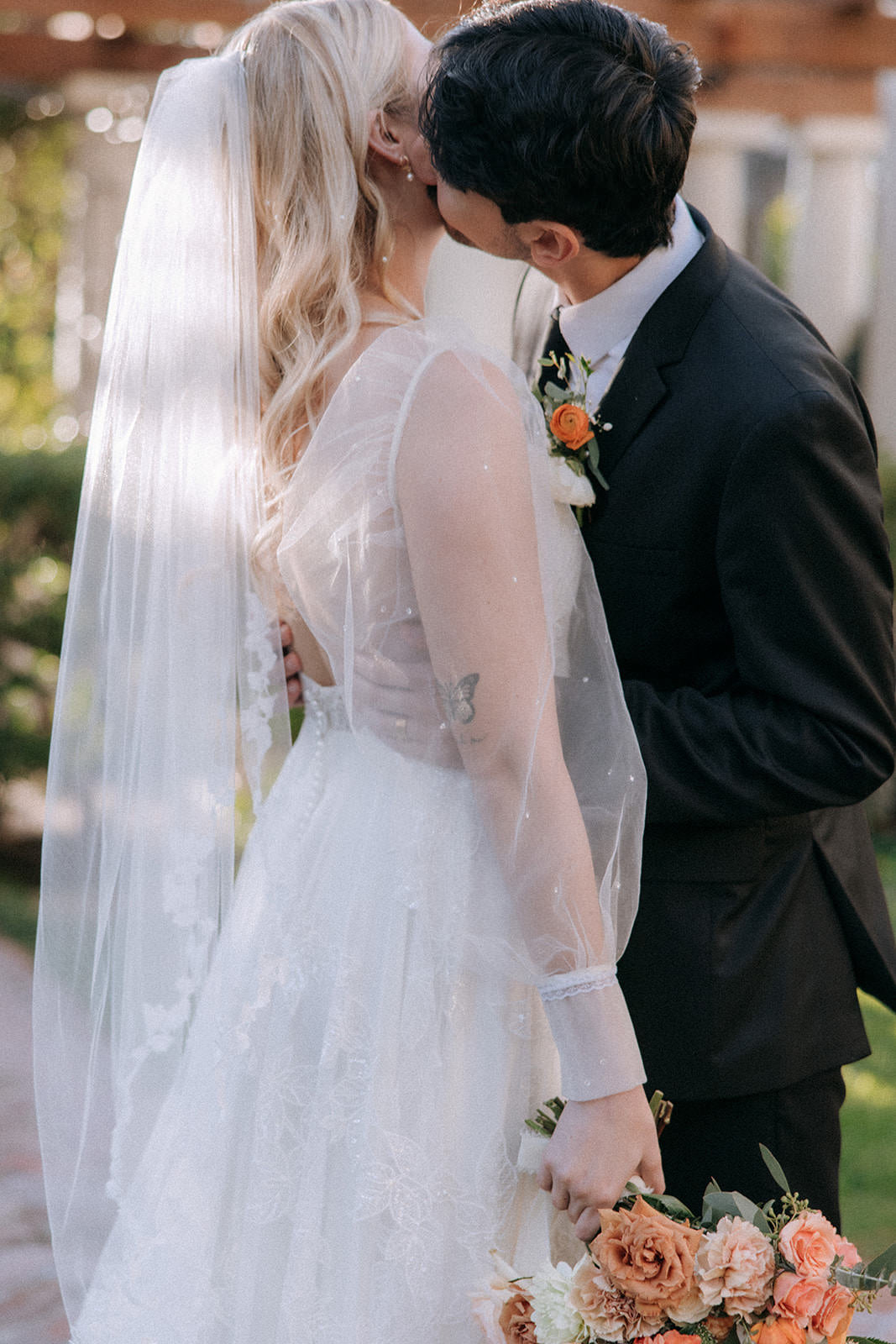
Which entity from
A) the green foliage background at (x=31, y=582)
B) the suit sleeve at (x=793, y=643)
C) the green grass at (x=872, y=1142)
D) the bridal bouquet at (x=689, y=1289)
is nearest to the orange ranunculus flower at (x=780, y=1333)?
the bridal bouquet at (x=689, y=1289)

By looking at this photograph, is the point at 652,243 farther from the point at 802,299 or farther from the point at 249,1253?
the point at 802,299


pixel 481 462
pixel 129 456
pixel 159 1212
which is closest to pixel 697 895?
pixel 481 462

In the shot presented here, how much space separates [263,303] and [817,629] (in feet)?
2.99

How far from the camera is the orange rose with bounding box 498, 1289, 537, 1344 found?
1491 millimetres

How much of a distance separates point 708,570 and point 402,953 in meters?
0.71

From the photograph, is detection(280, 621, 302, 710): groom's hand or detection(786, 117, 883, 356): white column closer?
detection(280, 621, 302, 710): groom's hand

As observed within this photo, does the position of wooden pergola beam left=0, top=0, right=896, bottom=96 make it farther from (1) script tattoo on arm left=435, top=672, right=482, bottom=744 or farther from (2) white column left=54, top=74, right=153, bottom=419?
(1) script tattoo on arm left=435, top=672, right=482, bottom=744

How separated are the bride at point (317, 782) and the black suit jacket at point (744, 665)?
0.48 feet

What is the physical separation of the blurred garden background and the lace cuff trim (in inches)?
76.3

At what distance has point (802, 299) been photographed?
9.09m

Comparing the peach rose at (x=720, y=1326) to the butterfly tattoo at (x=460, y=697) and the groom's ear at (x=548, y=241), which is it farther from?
the groom's ear at (x=548, y=241)

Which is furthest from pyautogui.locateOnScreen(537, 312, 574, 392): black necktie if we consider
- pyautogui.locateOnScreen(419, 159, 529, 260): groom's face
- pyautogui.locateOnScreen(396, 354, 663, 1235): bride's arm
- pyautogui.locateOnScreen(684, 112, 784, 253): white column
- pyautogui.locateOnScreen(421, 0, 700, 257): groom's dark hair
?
pyautogui.locateOnScreen(684, 112, 784, 253): white column

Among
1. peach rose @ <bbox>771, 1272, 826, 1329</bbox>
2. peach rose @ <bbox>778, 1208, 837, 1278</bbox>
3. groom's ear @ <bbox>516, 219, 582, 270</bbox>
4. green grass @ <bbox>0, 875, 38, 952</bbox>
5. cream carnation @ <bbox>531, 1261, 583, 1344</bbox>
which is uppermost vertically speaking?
groom's ear @ <bbox>516, 219, 582, 270</bbox>

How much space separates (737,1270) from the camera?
1.44 metres
